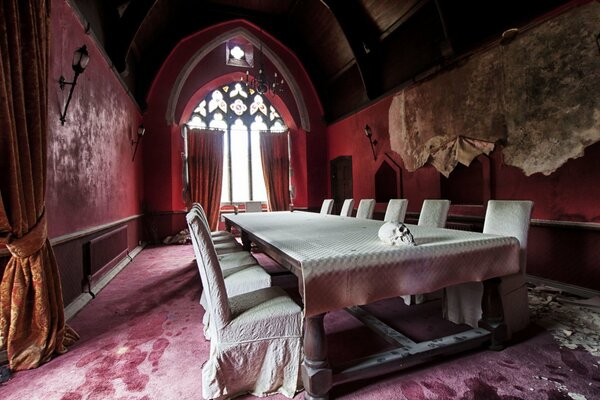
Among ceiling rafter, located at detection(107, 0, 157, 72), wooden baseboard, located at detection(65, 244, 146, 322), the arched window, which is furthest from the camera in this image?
the arched window

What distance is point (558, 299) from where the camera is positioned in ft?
8.47

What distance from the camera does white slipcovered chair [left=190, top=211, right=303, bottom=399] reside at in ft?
4.39

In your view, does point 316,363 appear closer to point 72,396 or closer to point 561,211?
point 72,396

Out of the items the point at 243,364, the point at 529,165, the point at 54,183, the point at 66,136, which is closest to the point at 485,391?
the point at 243,364

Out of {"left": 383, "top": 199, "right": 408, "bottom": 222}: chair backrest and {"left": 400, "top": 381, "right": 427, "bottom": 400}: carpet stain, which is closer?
{"left": 400, "top": 381, "right": 427, "bottom": 400}: carpet stain

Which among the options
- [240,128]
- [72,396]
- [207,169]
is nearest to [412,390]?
[72,396]

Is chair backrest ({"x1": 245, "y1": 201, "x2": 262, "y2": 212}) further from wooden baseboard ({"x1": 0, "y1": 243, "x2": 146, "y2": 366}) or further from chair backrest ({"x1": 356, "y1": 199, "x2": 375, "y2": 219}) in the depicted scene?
chair backrest ({"x1": 356, "y1": 199, "x2": 375, "y2": 219})

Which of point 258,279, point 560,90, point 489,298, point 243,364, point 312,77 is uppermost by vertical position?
point 312,77

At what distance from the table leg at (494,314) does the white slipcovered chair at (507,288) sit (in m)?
0.06

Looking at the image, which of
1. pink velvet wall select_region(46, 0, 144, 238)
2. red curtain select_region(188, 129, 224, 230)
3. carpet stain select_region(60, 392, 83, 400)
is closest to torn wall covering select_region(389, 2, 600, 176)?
carpet stain select_region(60, 392, 83, 400)

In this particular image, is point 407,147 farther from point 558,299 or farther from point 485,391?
point 485,391

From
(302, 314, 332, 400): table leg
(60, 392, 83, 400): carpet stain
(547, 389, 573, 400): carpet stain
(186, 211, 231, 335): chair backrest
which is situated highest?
(186, 211, 231, 335): chair backrest

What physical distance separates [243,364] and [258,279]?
53 centimetres

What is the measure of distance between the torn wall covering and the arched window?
14.7ft
